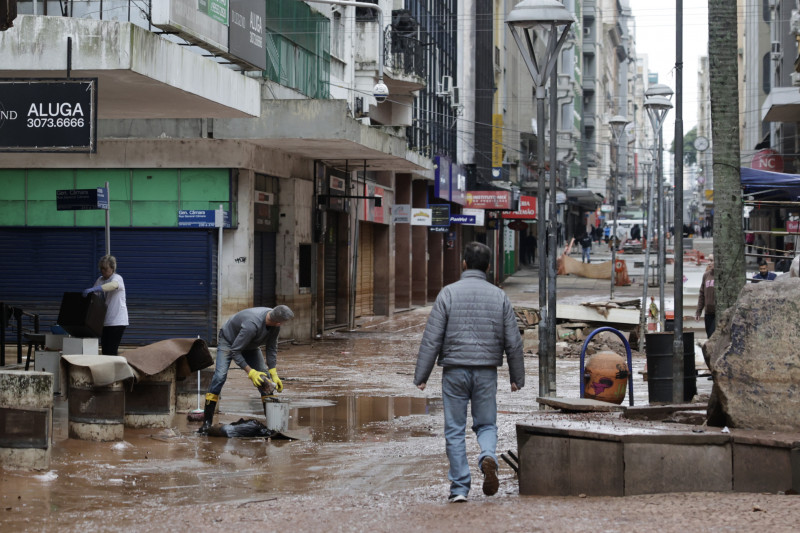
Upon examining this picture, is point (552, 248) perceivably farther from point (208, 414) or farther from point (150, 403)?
point (150, 403)

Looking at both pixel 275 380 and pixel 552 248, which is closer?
pixel 275 380

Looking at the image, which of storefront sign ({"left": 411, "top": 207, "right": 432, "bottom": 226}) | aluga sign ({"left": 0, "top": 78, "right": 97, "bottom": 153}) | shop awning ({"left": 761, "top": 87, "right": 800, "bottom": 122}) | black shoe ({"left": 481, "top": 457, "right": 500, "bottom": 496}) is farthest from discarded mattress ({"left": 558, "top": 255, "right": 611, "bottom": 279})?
black shoe ({"left": 481, "top": 457, "right": 500, "bottom": 496})

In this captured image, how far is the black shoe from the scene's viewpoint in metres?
8.14

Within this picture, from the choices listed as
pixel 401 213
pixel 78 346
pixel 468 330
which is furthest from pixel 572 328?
pixel 468 330

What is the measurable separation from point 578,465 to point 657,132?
21.2m

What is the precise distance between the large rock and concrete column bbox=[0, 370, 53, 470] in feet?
16.2

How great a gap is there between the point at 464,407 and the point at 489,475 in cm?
52

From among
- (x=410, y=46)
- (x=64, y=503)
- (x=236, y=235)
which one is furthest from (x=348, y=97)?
(x=64, y=503)

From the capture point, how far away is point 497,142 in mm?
53844

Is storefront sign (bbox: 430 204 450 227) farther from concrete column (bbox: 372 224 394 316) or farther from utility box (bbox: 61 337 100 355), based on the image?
utility box (bbox: 61 337 100 355)

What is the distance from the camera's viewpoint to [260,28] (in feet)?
68.5

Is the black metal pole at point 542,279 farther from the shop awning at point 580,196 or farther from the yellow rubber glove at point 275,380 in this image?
the shop awning at point 580,196

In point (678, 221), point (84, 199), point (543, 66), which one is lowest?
point (678, 221)

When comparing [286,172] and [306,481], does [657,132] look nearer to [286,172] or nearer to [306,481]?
[286,172]
